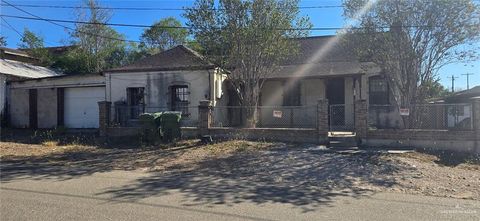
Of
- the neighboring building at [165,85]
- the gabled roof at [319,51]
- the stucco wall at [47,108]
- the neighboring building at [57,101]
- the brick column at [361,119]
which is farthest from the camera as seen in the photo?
the stucco wall at [47,108]

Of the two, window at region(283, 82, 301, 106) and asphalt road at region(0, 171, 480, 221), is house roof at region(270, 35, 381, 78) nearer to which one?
window at region(283, 82, 301, 106)

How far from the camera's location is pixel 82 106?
23547mm

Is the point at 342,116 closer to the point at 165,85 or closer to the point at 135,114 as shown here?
the point at 165,85

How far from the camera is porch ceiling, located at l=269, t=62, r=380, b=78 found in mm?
19359

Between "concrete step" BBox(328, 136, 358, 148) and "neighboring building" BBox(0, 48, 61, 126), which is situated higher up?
"neighboring building" BBox(0, 48, 61, 126)

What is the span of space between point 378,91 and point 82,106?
641 inches

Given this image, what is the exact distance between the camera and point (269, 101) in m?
21.6

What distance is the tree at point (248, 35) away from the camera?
15320mm

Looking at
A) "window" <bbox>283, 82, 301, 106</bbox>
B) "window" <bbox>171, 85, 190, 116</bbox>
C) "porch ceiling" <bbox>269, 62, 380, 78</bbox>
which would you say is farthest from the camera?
"window" <bbox>283, 82, 301, 106</bbox>

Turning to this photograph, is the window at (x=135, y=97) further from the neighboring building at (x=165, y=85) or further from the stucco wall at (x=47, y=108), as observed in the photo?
the stucco wall at (x=47, y=108)

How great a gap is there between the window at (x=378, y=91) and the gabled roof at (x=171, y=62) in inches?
318

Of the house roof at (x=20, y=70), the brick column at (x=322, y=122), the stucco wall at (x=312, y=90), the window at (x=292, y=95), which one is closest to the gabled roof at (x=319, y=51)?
the window at (x=292, y=95)

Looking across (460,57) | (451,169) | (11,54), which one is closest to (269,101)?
(460,57)

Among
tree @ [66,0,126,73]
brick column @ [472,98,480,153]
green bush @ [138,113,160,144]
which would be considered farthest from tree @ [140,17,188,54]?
brick column @ [472,98,480,153]
